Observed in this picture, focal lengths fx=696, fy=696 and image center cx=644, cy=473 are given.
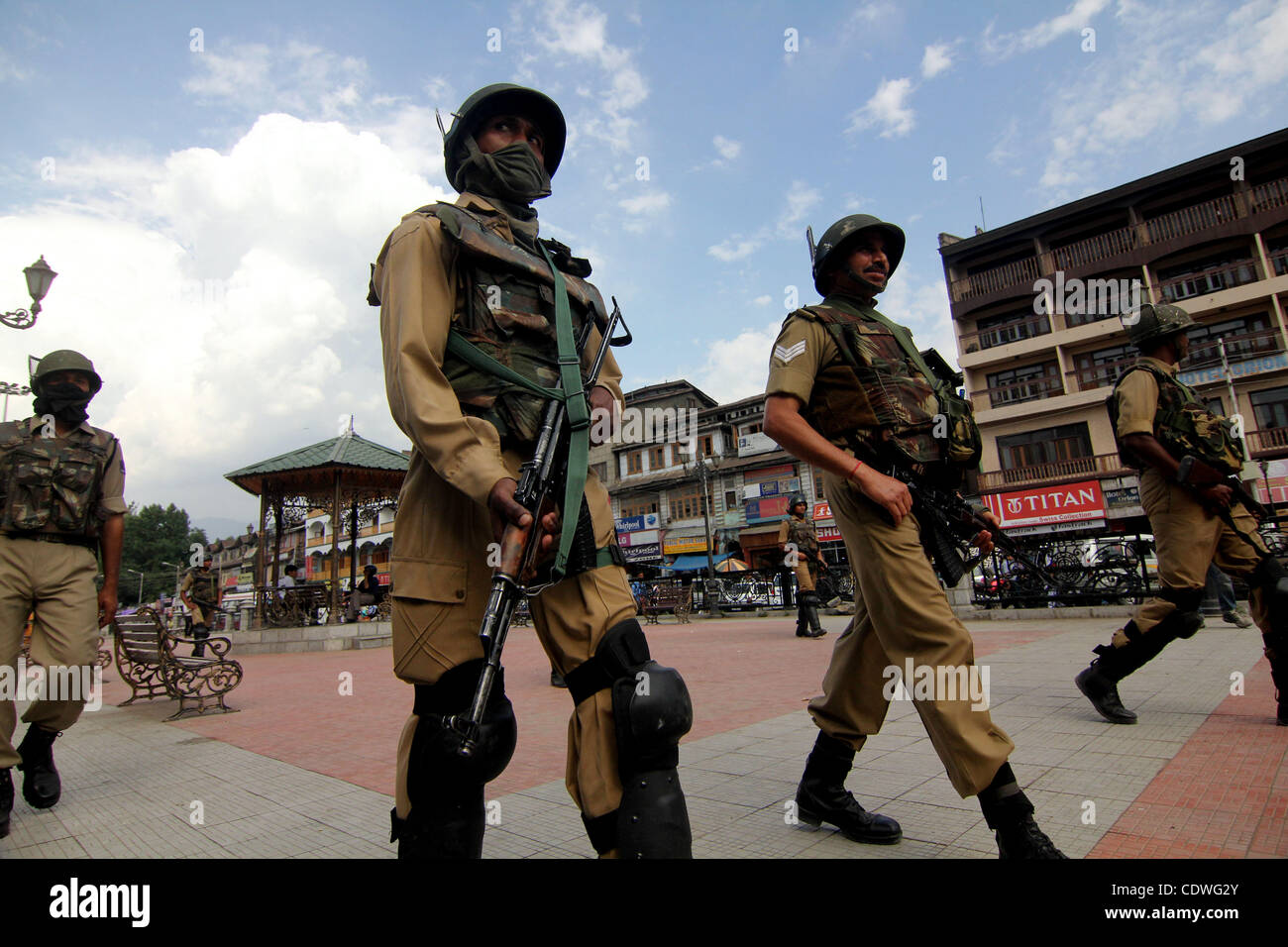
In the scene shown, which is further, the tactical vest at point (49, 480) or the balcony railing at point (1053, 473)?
the balcony railing at point (1053, 473)

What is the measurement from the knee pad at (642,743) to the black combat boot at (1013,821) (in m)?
0.90

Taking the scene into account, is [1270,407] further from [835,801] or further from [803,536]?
[835,801]

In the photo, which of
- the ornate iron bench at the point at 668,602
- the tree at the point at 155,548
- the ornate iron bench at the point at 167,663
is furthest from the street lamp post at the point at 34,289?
the tree at the point at 155,548

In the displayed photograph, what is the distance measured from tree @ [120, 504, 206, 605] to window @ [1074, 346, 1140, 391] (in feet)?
266

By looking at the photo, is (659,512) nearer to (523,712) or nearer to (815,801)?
(523,712)

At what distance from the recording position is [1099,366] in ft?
98.7

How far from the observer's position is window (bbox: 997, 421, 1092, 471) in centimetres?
2980

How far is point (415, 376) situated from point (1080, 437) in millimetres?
34073

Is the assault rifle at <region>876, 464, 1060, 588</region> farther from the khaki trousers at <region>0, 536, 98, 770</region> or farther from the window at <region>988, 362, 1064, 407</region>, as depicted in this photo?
the window at <region>988, 362, 1064, 407</region>

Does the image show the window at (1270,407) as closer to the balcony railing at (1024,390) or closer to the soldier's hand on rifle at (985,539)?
the balcony railing at (1024,390)

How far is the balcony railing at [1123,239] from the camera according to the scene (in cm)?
2652
